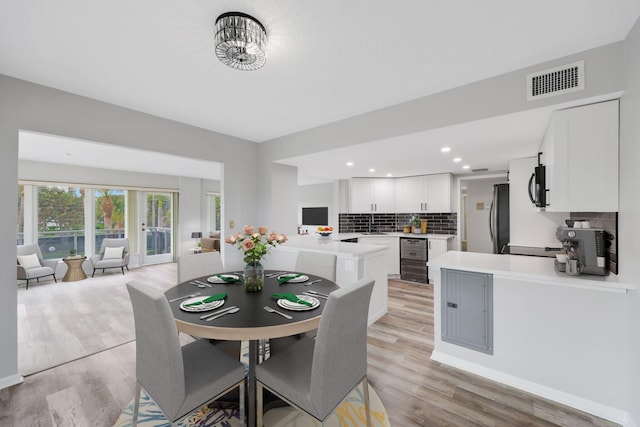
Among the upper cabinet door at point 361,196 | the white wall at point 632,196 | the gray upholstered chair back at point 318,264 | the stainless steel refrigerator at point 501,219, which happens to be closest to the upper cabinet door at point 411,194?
the upper cabinet door at point 361,196

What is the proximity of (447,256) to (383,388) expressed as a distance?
1414 mm

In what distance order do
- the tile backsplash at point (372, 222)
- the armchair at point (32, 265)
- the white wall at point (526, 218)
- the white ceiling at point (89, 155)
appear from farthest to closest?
the tile backsplash at point (372, 222)
the armchair at point (32, 265)
the white ceiling at point (89, 155)
the white wall at point (526, 218)

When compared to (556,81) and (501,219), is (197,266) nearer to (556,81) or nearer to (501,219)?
(556,81)

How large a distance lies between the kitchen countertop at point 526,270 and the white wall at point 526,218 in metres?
1.19

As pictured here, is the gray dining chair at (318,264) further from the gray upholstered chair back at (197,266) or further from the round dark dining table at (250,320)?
the gray upholstered chair back at (197,266)

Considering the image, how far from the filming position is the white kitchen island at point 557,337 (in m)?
1.72

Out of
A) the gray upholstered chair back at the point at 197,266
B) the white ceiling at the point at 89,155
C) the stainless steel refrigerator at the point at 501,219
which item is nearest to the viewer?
the gray upholstered chair back at the point at 197,266

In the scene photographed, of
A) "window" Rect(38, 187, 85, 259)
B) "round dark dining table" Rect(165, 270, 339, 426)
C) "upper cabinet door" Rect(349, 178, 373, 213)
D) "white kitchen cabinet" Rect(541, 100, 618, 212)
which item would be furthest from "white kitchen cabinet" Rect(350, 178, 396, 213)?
"window" Rect(38, 187, 85, 259)

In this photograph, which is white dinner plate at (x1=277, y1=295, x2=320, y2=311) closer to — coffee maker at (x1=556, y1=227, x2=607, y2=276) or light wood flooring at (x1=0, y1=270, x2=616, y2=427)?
light wood flooring at (x1=0, y1=270, x2=616, y2=427)

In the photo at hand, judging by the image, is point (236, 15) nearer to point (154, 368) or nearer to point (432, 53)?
point (432, 53)

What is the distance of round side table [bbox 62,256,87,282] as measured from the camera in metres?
5.36

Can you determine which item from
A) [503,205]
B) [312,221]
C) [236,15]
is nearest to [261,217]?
[236,15]

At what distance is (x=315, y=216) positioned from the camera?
7.24 m

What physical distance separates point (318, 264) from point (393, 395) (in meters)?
1.22
